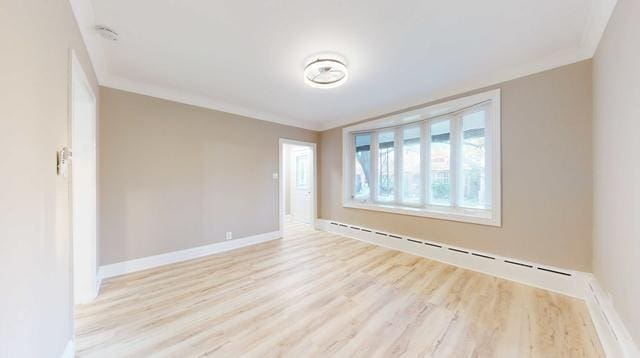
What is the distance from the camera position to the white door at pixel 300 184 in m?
6.27

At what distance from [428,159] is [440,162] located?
200 mm

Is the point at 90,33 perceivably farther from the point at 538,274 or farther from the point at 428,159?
the point at 538,274

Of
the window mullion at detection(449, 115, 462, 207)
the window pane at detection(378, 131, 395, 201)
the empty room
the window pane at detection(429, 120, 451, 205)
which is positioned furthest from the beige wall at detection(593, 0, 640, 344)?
the window pane at detection(378, 131, 395, 201)

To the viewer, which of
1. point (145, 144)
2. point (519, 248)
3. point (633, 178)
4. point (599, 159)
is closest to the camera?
point (633, 178)

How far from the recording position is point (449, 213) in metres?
3.22

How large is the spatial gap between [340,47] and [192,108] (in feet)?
8.11

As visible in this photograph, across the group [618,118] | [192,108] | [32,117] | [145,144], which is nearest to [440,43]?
[618,118]

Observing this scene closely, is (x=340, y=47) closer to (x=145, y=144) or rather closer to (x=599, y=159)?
(x=599, y=159)

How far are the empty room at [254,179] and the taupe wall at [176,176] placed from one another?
0.09ft

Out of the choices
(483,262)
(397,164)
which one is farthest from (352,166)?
(483,262)

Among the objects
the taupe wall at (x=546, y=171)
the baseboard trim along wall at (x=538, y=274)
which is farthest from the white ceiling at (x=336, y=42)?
the baseboard trim along wall at (x=538, y=274)

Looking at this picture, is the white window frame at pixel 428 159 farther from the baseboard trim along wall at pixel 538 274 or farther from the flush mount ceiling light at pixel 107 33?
the flush mount ceiling light at pixel 107 33

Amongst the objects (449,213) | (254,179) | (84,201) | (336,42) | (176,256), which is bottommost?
(176,256)

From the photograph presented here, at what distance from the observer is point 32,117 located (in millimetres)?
1010
